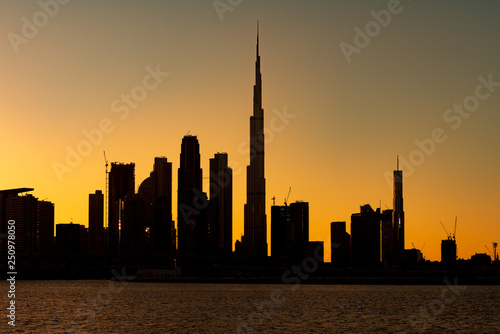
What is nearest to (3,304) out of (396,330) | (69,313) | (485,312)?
(69,313)

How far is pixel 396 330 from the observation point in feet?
388

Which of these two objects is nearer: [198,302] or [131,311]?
[131,311]

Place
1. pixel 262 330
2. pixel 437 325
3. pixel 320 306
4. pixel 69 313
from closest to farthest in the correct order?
pixel 262 330
pixel 437 325
pixel 69 313
pixel 320 306

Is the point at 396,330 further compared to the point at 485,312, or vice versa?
the point at 485,312

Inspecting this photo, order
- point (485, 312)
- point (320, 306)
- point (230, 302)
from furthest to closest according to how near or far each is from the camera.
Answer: point (230, 302), point (320, 306), point (485, 312)

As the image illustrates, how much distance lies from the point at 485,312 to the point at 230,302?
57.4 metres

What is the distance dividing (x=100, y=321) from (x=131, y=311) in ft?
81.7

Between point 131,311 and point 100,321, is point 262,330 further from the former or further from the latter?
point 131,311

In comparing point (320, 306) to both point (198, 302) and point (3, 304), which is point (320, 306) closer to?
point (198, 302)

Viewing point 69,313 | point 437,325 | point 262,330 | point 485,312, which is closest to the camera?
point 262,330

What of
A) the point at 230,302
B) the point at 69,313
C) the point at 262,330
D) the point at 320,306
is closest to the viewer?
the point at 262,330

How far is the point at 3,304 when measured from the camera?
169750mm

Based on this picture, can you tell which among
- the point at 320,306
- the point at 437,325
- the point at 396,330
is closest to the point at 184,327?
the point at 396,330

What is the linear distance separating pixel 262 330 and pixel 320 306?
59120 millimetres
